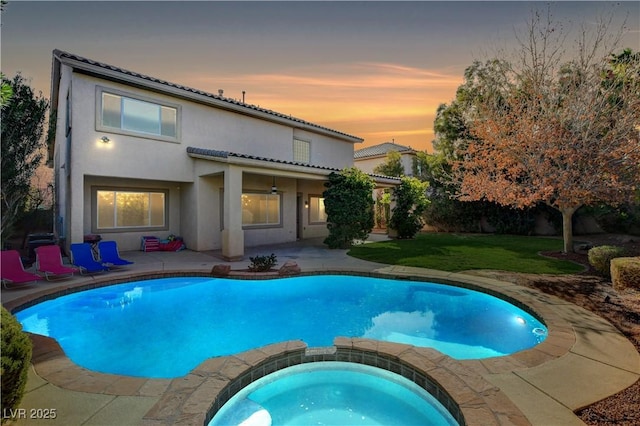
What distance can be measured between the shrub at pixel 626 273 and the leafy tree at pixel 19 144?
754 inches

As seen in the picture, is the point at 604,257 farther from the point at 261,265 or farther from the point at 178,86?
the point at 178,86

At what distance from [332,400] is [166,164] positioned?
13.0 m

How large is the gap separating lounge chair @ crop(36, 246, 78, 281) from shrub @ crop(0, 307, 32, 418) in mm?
7927

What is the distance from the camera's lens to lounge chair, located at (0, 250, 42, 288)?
27.0 ft

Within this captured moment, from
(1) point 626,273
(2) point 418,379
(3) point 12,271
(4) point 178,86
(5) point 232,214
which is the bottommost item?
(2) point 418,379

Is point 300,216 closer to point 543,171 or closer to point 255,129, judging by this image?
point 255,129

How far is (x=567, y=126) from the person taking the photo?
11516 millimetres

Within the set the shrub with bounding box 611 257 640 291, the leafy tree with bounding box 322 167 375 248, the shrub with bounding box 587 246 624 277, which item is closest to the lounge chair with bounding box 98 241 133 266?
the leafy tree with bounding box 322 167 375 248

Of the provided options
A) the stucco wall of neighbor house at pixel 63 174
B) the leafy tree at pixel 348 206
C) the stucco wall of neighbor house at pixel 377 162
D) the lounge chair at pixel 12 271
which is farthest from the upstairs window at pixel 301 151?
the stucco wall of neighbor house at pixel 377 162

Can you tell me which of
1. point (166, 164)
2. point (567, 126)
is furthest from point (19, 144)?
point (567, 126)

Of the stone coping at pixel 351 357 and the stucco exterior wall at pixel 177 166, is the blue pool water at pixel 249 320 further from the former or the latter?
the stucco exterior wall at pixel 177 166

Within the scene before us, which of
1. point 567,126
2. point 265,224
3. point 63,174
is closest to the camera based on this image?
point 567,126

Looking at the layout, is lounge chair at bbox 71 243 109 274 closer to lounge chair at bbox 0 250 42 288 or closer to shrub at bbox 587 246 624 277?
lounge chair at bbox 0 250 42 288

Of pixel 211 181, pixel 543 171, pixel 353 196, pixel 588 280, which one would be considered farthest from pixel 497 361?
pixel 211 181
